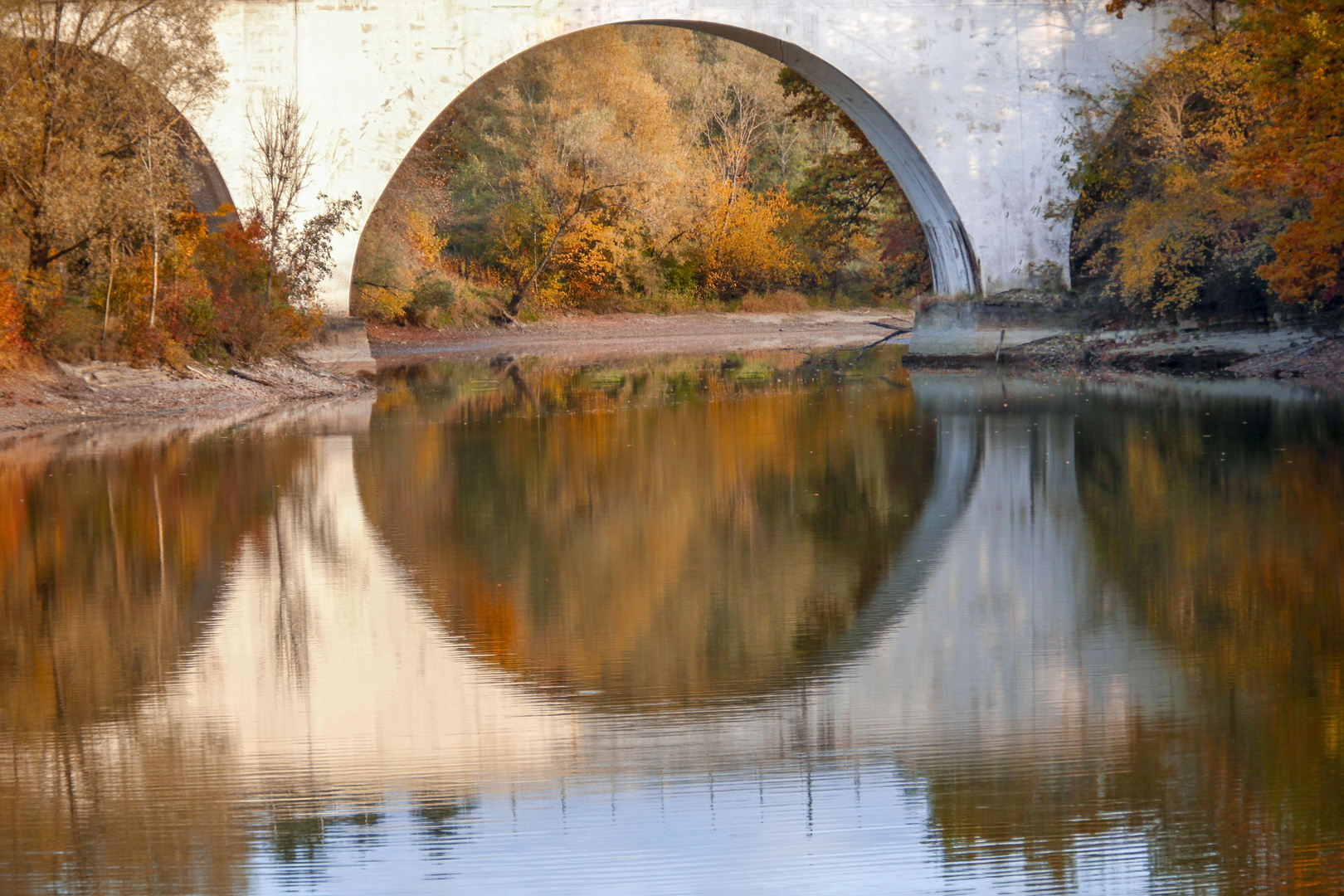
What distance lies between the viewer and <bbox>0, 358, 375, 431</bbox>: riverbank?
62.2 feet

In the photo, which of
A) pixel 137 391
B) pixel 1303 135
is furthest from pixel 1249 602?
pixel 137 391

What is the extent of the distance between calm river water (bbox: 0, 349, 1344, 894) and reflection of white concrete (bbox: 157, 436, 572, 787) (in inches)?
1.1

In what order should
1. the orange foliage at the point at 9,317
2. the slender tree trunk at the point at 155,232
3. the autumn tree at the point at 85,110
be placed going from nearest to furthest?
the orange foliage at the point at 9,317
the autumn tree at the point at 85,110
the slender tree trunk at the point at 155,232

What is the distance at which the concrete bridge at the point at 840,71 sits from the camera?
25062 millimetres

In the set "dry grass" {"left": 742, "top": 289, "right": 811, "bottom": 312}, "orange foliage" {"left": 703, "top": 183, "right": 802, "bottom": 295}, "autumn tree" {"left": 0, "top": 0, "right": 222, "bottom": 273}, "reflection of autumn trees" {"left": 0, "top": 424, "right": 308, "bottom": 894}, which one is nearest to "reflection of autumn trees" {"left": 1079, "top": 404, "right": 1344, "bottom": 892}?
"reflection of autumn trees" {"left": 0, "top": 424, "right": 308, "bottom": 894}

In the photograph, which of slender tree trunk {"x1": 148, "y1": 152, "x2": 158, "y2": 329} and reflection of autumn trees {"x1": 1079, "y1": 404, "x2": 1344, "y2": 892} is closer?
reflection of autumn trees {"x1": 1079, "y1": 404, "x2": 1344, "y2": 892}

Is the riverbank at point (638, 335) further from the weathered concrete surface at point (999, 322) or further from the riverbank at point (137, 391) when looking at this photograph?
the riverbank at point (137, 391)

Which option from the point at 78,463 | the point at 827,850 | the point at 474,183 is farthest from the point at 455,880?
the point at 474,183

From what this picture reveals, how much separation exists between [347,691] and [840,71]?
20757mm

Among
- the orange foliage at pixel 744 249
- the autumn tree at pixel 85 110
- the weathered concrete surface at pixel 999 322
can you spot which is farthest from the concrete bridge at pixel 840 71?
the orange foliage at pixel 744 249

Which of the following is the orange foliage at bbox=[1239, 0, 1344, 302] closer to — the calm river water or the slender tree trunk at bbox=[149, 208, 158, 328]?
the calm river water

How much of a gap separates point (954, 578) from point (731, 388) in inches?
580

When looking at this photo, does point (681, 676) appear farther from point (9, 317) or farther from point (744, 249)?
point (744, 249)

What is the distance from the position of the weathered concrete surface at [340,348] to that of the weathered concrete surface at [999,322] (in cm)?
1081
